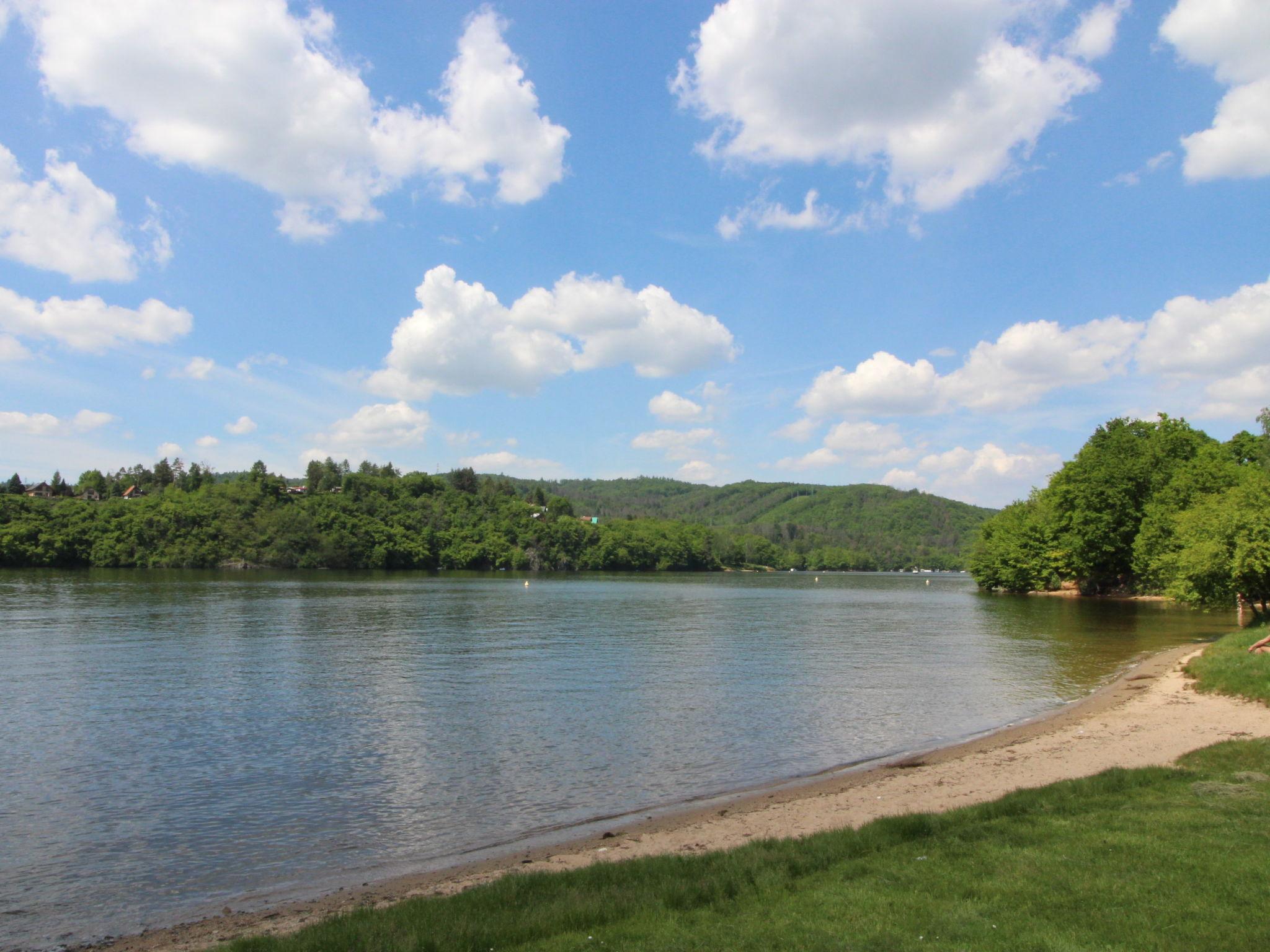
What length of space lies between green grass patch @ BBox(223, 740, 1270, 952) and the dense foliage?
41620mm

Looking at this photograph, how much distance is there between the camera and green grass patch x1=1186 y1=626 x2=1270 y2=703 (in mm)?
25547

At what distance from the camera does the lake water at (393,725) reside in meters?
14.6

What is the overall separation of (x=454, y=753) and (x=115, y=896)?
32.1 ft

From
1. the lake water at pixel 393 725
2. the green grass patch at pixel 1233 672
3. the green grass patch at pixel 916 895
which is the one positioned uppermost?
the green grass patch at pixel 916 895

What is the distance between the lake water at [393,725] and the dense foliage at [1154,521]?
6269 millimetres

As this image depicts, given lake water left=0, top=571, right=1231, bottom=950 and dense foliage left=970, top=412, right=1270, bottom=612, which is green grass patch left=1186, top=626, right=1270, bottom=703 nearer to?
lake water left=0, top=571, right=1231, bottom=950

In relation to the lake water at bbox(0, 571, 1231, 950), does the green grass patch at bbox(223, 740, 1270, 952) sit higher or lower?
higher

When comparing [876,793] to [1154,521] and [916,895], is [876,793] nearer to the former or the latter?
[916,895]

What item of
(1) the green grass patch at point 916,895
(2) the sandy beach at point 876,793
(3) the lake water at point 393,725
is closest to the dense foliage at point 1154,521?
(3) the lake water at point 393,725

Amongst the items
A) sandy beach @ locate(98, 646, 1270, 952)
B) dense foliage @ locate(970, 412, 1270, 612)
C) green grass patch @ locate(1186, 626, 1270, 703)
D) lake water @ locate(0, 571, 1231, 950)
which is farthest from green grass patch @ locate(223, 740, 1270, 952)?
dense foliage @ locate(970, 412, 1270, 612)

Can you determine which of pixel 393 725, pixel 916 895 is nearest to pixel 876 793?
pixel 916 895

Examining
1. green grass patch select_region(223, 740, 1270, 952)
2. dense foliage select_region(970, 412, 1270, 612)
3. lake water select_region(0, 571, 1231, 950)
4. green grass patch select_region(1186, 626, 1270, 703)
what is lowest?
lake water select_region(0, 571, 1231, 950)

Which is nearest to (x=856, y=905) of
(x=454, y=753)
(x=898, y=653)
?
(x=454, y=753)

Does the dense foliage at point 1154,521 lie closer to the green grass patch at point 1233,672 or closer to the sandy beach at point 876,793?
the green grass patch at point 1233,672
